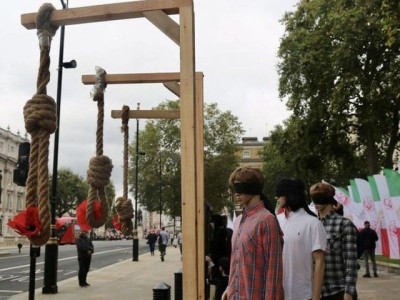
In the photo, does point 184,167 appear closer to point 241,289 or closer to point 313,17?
point 241,289

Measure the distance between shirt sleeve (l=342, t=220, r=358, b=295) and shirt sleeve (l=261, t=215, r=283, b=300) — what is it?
1182 mm

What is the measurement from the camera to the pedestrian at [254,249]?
299 cm

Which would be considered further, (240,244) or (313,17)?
(313,17)

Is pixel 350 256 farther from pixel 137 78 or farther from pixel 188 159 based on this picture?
pixel 137 78

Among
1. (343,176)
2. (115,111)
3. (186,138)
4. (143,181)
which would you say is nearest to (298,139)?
(343,176)

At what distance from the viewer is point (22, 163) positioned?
23.1 feet

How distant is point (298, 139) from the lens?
→ 92.6 ft

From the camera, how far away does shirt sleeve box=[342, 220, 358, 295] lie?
393cm

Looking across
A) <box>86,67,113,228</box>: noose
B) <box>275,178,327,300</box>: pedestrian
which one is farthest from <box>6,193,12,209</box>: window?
<box>275,178,327,300</box>: pedestrian

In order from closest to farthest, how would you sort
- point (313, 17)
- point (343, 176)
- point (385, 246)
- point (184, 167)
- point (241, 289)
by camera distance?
point (241, 289)
point (184, 167)
point (385, 246)
point (313, 17)
point (343, 176)

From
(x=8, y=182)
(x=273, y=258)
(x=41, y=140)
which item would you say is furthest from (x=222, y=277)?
(x=8, y=182)

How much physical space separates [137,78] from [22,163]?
7.11 ft

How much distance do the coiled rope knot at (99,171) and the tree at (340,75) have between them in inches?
809

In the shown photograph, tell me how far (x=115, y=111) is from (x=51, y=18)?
13.3 feet
